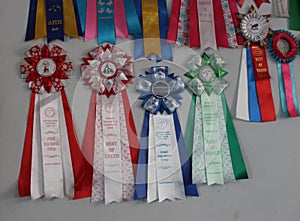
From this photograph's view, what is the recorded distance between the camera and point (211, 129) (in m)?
1.48

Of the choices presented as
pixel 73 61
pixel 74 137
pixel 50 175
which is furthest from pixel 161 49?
pixel 50 175

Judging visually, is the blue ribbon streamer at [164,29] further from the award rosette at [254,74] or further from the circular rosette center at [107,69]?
the award rosette at [254,74]

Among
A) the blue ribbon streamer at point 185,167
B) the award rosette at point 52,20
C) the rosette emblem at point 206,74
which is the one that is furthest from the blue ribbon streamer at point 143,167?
the award rosette at point 52,20

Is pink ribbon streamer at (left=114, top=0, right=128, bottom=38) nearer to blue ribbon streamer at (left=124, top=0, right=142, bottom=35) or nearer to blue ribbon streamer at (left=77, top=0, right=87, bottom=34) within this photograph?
blue ribbon streamer at (left=124, top=0, right=142, bottom=35)

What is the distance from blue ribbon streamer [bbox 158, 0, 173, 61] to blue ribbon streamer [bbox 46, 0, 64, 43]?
0.37 m

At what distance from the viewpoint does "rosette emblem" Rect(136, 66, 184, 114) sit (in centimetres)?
144

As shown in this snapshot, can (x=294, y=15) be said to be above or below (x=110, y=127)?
above

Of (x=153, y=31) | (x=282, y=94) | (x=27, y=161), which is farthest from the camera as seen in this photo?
(x=282, y=94)

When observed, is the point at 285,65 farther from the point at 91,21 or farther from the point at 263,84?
the point at 91,21

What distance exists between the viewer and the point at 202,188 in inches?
58.2

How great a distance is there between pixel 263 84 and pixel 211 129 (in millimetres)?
301

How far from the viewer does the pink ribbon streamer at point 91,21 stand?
143cm

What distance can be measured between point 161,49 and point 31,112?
535mm

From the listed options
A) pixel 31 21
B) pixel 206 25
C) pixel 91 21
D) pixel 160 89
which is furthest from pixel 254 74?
pixel 31 21
